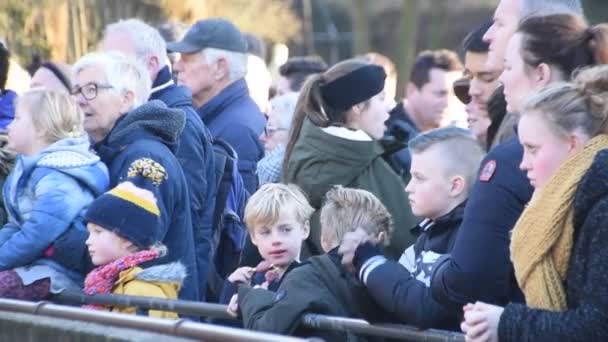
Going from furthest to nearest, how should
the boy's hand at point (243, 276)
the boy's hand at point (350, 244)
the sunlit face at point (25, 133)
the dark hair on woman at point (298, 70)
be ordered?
the dark hair on woman at point (298, 70), the sunlit face at point (25, 133), the boy's hand at point (243, 276), the boy's hand at point (350, 244)

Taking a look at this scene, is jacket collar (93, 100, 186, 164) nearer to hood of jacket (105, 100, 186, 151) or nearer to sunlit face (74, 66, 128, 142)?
hood of jacket (105, 100, 186, 151)

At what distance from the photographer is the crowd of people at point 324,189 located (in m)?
4.94

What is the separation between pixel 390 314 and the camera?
19.6 ft

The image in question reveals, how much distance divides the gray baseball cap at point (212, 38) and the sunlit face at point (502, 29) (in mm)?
3546

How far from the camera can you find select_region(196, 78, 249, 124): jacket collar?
962 cm

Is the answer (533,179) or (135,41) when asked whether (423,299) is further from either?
(135,41)

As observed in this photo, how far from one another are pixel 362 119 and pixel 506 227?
2.76 metres

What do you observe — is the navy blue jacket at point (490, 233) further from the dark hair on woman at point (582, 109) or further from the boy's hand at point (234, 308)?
the boy's hand at point (234, 308)

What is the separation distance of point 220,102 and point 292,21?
29.1m

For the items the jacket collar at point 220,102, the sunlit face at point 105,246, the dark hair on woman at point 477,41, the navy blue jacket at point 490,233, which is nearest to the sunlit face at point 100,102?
the sunlit face at point 105,246

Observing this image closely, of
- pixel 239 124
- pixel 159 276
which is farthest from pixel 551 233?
pixel 239 124

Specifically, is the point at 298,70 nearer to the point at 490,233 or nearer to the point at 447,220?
the point at 447,220

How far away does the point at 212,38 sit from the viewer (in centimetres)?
981

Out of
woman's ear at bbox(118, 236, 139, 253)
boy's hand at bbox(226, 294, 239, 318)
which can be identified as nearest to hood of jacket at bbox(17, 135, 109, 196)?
woman's ear at bbox(118, 236, 139, 253)
